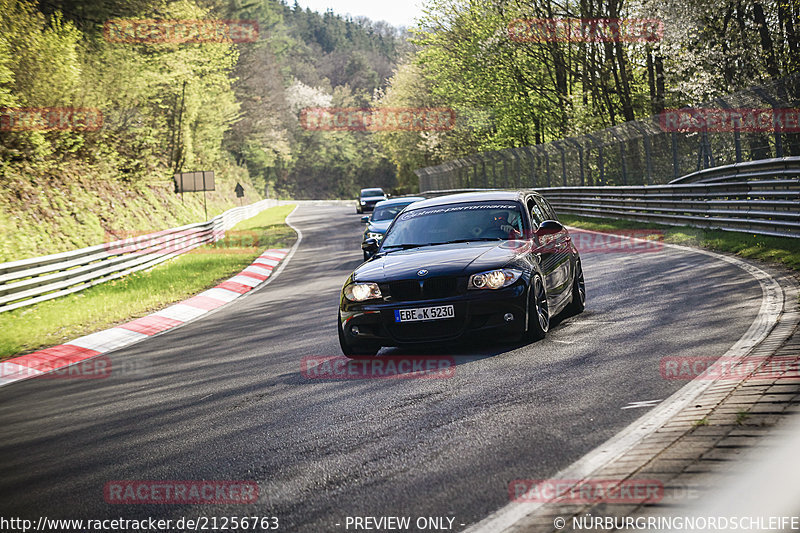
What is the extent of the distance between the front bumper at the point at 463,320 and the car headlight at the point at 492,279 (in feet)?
0.20

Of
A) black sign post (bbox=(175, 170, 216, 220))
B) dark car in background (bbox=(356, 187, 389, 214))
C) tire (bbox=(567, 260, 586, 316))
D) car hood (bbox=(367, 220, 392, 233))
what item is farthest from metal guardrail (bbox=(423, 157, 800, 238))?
dark car in background (bbox=(356, 187, 389, 214))

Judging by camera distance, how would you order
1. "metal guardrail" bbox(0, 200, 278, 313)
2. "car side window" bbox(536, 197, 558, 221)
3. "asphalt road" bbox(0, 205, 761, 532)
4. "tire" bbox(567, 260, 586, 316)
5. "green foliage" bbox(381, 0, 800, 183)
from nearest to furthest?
"asphalt road" bbox(0, 205, 761, 532), "tire" bbox(567, 260, 586, 316), "car side window" bbox(536, 197, 558, 221), "metal guardrail" bbox(0, 200, 278, 313), "green foliage" bbox(381, 0, 800, 183)

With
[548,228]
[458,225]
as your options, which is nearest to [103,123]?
[458,225]

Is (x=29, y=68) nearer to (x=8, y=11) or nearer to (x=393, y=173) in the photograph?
(x=8, y=11)

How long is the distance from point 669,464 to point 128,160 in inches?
1294

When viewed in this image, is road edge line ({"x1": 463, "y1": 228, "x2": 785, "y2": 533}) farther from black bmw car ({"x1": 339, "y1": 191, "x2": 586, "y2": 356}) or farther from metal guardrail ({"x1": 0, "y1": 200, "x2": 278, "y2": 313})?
metal guardrail ({"x1": 0, "y1": 200, "x2": 278, "y2": 313})

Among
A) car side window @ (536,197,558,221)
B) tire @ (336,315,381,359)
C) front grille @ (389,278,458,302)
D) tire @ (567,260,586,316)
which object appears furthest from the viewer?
car side window @ (536,197,558,221)

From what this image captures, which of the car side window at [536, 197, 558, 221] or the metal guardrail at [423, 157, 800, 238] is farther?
the metal guardrail at [423, 157, 800, 238]

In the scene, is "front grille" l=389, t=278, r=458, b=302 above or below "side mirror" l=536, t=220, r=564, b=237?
below

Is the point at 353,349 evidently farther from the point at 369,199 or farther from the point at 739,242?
the point at 369,199

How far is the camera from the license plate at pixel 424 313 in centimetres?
727

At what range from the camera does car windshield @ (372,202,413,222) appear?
66.3 ft

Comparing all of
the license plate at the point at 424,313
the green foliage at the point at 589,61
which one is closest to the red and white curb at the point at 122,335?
the license plate at the point at 424,313

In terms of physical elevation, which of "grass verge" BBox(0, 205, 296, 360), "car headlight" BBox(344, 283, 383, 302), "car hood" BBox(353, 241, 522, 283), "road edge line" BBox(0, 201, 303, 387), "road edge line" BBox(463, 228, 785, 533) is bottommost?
"road edge line" BBox(0, 201, 303, 387)
